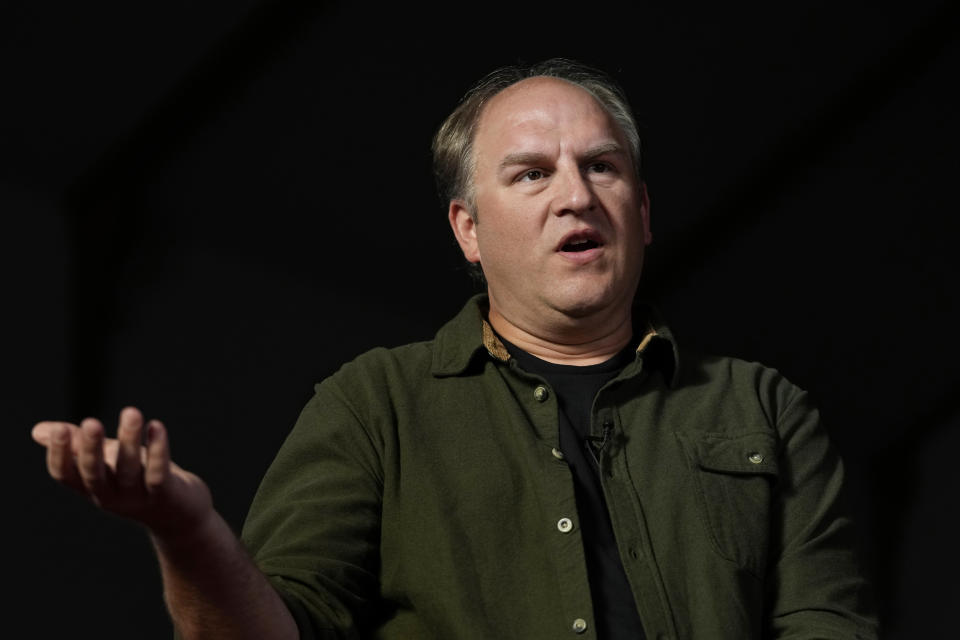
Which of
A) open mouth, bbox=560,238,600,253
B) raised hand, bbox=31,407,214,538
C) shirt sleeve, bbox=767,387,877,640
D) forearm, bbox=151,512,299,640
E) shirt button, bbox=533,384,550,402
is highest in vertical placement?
open mouth, bbox=560,238,600,253

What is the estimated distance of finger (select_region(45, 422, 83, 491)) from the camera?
1.32 metres

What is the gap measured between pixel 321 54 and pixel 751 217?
130 cm

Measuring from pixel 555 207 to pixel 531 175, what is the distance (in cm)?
10

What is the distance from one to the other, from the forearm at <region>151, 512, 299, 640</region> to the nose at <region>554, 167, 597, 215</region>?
74 cm

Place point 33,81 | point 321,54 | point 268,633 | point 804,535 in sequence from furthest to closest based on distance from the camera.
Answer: point 321,54, point 33,81, point 804,535, point 268,633

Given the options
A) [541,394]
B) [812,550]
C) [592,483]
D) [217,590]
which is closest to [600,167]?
[541,394]

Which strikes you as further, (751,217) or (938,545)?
(938,545)

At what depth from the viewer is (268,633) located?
1613 mm

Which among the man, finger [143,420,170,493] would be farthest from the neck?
finger [143,420,170,493]

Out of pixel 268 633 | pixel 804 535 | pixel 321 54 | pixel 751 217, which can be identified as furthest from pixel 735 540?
pixel 751 217

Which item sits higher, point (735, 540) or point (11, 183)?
point (11, 183)

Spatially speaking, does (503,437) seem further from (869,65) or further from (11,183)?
(869,65)

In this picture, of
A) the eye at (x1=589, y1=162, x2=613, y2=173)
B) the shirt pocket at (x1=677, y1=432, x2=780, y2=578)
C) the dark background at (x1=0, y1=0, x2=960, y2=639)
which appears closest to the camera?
the shirt pocket at (x1=677, y1=432, x2=780, y2=578)

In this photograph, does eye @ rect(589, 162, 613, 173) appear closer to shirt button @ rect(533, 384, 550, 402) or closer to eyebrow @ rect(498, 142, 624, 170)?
eyebrow @ rect(498, 142, 624, 170)
